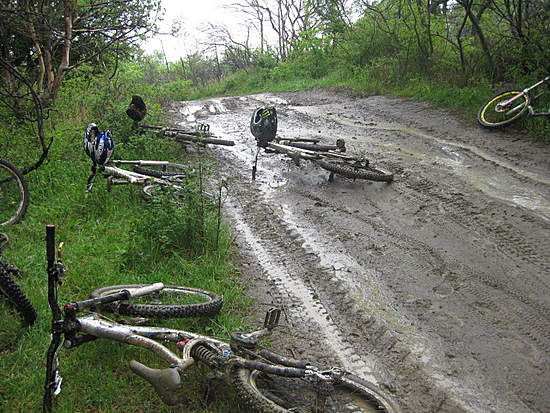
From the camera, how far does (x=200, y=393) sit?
11.4ft

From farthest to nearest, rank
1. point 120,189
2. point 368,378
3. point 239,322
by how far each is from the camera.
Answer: point 120,189, point 239,322, point 368,378

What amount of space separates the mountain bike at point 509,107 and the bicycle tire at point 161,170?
658 cm

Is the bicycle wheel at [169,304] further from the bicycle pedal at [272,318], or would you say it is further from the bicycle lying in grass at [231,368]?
the bicycle pedal at [272,318]

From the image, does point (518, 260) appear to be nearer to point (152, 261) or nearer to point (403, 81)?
point (152, 261)

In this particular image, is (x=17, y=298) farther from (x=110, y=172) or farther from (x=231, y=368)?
(x=110, y=172)

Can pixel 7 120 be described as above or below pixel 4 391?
above

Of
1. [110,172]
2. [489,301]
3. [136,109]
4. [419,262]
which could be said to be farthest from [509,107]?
[110,172]

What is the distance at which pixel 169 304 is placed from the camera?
4449mm

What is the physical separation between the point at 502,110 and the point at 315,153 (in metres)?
4.53

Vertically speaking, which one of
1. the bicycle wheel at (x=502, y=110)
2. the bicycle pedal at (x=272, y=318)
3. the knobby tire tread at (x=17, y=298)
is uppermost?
the bicycle wheel at (x=502, y=110)

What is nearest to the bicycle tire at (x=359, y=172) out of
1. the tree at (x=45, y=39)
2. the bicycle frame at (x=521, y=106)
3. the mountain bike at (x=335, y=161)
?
the mountain bike at (x=335, y=161)

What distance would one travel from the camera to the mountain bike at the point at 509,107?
377 inches

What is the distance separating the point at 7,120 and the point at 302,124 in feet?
23.1

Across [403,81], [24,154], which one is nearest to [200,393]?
[24,154]
